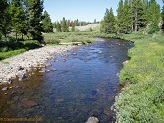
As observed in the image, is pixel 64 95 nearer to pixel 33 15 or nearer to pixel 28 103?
pixel 28 103

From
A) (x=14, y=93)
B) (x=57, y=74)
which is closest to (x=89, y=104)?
(x=14, y=93)

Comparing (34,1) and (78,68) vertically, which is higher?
(34,1)

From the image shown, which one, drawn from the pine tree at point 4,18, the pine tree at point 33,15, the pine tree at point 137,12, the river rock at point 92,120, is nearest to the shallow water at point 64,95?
the river rock at point 92,120

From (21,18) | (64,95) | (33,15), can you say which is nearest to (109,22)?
(33,15)

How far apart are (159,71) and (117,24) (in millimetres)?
72285

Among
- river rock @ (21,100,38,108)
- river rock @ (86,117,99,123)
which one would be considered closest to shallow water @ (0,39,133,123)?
river rock @ (21,100,38,108)

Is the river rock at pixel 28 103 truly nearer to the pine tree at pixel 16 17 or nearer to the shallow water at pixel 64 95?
the shallow water at pixel 64 95

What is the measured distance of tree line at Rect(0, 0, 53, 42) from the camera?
1449 inches

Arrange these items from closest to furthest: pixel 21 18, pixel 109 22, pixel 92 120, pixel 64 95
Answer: pixel 92 120 < pixel 64 95 < pixel 21 18 < pixel 109 22

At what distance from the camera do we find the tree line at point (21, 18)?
3681 cm

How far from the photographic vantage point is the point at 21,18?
139ft

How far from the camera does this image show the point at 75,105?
1441 centimetres

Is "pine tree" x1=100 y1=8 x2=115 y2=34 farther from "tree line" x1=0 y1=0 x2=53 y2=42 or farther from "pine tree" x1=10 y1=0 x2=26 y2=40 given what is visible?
"pine tree" x1=10 y1=0 x2=26 y2=40

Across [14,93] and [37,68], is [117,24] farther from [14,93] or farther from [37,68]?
[14,93]
